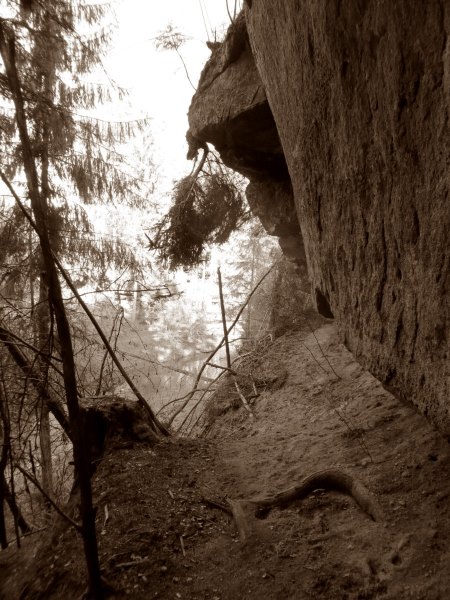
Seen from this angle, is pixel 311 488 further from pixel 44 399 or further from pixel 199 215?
pixel 199 215

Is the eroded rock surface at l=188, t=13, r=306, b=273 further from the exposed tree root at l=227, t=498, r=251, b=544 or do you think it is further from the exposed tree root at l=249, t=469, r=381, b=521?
the exposed tree root at l=227, t=498, r=251, b=544

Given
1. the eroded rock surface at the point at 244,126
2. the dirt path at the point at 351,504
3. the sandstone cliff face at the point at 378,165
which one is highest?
the eroded rock surface at the point at 244,126

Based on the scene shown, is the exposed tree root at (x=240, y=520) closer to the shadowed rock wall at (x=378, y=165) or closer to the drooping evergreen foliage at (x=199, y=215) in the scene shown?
the shadowed rock wall at (x=378, y=165)

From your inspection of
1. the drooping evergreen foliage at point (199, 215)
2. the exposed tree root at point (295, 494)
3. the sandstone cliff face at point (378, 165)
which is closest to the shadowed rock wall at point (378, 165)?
the sandstone cliff face at point (378, 165)

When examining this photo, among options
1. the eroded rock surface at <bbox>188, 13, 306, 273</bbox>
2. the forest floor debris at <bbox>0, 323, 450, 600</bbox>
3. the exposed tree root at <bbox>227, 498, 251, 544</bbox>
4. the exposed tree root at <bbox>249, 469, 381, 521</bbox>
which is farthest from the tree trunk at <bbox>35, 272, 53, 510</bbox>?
the eroded rock surface at <bbox>188, 13, 306, 273</bbox>

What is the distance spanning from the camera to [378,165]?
2.88 metres

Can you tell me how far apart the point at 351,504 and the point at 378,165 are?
9.38 ft

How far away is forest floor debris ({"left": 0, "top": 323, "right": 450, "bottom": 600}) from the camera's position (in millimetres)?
2756

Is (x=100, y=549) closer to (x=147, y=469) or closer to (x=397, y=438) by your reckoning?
(x=147, y=469)

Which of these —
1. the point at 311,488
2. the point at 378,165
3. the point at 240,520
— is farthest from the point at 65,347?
the point at 311,488

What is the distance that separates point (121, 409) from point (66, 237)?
555 cm

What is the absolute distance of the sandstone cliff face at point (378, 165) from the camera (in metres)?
2.29

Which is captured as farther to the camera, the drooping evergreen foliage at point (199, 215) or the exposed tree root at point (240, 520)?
the drooping evergreen foliage at point (199, 215)

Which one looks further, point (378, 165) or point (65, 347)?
point (378, 165)
